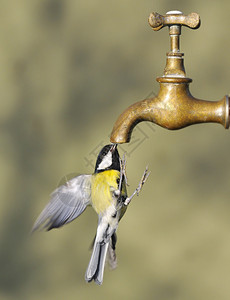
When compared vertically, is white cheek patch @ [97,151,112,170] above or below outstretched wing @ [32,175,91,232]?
above

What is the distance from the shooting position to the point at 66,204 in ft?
5.66

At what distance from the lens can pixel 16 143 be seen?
3021mm

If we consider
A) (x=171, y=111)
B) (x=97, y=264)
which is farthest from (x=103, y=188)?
(x=171, y=111)

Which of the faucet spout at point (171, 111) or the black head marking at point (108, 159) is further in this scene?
the black head marking at point (108, 159)

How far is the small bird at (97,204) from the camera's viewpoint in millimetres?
1705

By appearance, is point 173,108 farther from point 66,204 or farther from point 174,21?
point 66,204

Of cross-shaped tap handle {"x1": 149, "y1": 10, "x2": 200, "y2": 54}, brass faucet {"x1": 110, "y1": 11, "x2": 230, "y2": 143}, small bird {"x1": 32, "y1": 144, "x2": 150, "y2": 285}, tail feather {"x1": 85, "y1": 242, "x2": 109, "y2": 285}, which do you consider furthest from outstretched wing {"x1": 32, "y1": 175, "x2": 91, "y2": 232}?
cross-shaped tap handle {"x1": 149, "y1": 10, "x2": 200, "y2": 54}

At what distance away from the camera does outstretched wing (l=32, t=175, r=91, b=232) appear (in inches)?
66.8

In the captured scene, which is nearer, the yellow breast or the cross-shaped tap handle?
the cross-shaped tap handle

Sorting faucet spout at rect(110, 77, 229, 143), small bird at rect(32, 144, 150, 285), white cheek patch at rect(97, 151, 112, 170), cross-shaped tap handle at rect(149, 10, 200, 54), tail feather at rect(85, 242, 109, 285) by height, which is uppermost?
cross-shaped tap handle at rect(149, 10, 200, 54)

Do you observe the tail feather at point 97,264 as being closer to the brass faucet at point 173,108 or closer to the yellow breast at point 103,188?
the yellow breast at point 103,188

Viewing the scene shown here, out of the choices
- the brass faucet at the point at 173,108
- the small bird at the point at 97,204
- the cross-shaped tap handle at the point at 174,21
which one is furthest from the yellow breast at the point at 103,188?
the cross-shaped tap handle at the point at 174,21

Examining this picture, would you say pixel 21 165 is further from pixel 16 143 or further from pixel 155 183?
pixel 155 183

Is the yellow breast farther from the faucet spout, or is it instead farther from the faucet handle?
the faucet handle
